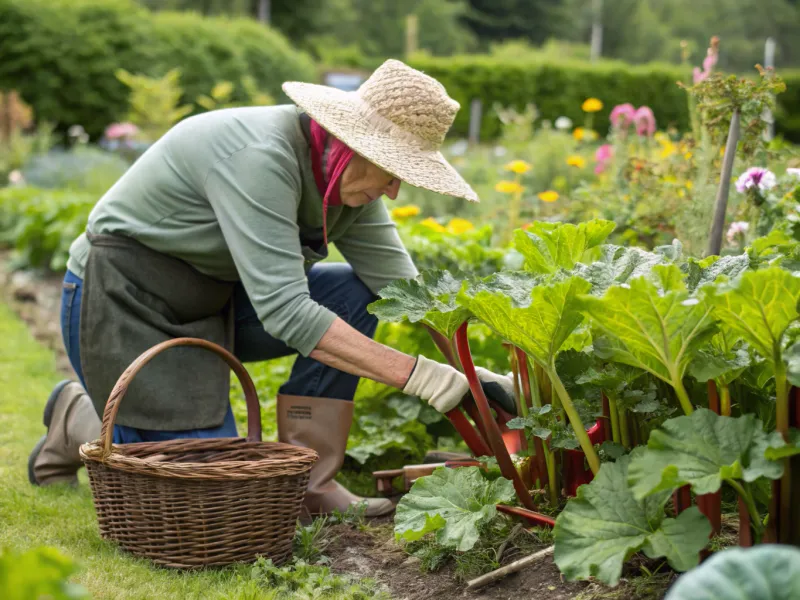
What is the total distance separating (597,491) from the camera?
5.93 feet

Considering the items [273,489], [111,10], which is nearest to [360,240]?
[273,489]

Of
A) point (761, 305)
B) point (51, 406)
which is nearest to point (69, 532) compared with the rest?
point (51, 406)

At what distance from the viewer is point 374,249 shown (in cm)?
292

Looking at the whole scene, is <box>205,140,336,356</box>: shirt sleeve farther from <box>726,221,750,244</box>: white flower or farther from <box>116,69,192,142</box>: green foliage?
<box>116,69,192,142</box>: green foliage

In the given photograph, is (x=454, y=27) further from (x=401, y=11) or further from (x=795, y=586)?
(x=795, y=586)

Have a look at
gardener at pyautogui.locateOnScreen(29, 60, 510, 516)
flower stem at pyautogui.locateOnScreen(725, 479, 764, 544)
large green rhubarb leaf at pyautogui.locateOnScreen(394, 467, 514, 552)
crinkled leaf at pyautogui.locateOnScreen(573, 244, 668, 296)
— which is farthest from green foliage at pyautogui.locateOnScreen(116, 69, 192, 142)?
flower stem at pyautogui.locateOnScreen(725, 479, 764, 544)

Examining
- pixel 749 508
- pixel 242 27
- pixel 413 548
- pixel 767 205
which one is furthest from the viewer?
pixel 242 27

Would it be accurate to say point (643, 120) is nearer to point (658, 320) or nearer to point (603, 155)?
point (603, 155)

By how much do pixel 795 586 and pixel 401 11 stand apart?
125ft

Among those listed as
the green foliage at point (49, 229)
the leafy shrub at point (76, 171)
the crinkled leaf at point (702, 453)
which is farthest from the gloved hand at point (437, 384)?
the leafy shrub at point (76, 171)

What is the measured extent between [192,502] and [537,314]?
959 millimetres

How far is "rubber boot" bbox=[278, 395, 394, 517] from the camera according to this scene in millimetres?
2758

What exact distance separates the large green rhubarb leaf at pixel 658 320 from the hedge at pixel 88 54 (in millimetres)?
11765

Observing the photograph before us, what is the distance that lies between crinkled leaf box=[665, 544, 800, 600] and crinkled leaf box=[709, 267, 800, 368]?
21.6 inches
